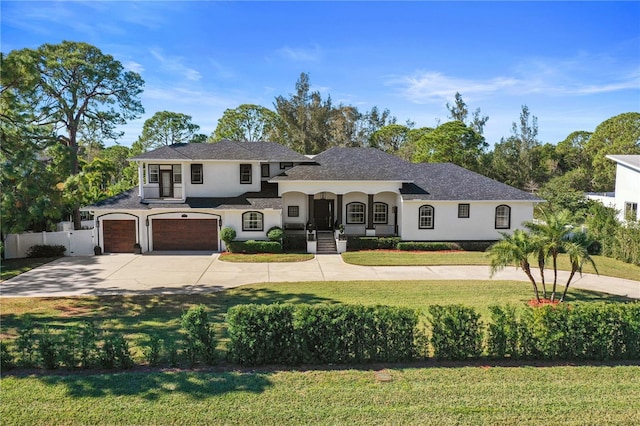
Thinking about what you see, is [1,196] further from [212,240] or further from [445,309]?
[212,240]

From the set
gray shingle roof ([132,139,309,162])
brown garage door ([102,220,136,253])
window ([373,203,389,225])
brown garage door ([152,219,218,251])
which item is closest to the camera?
brown garage door ([102,220,136,253])

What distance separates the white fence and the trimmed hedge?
8.06 meters

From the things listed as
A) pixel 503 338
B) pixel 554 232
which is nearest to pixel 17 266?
pixel 503 338

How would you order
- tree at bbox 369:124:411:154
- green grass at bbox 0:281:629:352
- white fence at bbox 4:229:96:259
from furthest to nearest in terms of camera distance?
tree at bbox 369:124:411:154
white fence at bbox 4:229:96:259
green grass at bbox 0:281:629:352

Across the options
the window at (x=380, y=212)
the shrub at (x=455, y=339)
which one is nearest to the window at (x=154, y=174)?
the window at (x=380, y=212)

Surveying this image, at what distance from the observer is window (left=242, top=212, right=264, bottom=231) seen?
84.9 feet

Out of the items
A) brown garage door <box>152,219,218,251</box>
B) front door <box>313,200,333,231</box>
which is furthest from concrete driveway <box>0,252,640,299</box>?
front door <box>313,200,333,231</box>

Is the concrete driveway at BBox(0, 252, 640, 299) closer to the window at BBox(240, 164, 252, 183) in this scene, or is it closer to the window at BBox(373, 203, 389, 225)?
the window at BBox(373, 203, 389, 225)

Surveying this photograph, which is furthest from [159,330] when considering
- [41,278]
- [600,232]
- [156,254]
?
[600,232]

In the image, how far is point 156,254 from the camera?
2491 cm

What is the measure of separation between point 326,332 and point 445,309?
8.70 ft

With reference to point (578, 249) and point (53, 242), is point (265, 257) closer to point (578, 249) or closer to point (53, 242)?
point (53, 242)

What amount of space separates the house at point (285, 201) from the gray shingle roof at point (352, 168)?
65 mm

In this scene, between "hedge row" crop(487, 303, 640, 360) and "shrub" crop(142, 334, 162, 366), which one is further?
"hedge row" crop(487, 303, 640, 360)
